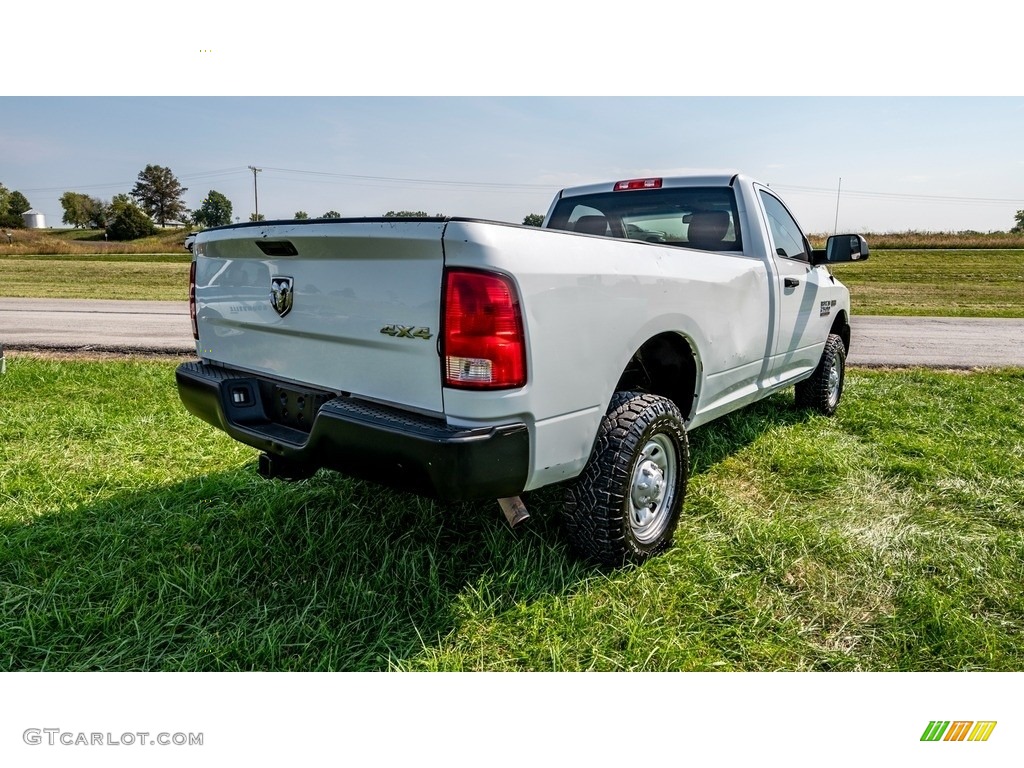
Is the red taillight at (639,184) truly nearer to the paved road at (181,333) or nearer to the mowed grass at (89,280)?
the paved road at (181,333)

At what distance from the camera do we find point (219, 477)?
13.0 ft

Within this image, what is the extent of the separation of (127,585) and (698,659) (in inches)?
93.1

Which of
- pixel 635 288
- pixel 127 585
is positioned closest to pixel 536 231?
pixel 635 288

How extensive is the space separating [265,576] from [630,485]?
1656 millimetres

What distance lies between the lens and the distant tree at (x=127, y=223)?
2309 inches

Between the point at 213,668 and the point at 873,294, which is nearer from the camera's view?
the point at 213,668

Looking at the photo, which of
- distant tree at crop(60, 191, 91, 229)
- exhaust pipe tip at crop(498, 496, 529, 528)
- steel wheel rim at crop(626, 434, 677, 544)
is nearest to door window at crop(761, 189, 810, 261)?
steel wheel rim at crop(626, 434, 677, 544)

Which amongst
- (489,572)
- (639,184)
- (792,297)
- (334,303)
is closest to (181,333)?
(639,184)

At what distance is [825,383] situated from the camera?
525 cm

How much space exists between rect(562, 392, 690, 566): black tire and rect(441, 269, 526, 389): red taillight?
709mm

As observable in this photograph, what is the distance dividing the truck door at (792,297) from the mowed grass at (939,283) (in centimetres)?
813

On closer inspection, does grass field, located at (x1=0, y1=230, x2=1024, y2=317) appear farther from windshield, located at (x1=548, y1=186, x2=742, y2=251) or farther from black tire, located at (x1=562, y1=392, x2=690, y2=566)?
black tire, located at (x1=562, y1=392, x2=690, y2=566)

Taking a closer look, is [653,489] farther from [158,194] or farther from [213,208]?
[158,194]

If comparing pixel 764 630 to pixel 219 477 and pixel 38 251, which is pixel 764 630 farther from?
pixel 38 251
